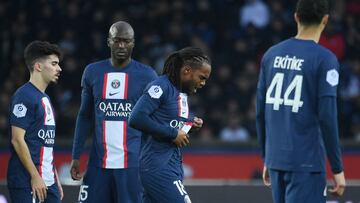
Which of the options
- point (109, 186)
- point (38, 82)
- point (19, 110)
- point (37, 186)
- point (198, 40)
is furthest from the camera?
point (198, 40)

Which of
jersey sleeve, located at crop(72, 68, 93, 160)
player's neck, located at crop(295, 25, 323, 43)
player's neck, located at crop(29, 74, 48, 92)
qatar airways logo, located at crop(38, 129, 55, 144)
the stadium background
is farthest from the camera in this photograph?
the stadium background

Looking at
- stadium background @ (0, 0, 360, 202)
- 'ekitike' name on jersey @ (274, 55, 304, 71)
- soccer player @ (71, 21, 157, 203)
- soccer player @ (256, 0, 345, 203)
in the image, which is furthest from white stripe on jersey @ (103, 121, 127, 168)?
stadium background @ (0, 0, 360, 202)

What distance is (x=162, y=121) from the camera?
7.39 metres

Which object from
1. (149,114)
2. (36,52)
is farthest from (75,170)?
(149,114)

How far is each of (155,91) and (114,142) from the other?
102cm

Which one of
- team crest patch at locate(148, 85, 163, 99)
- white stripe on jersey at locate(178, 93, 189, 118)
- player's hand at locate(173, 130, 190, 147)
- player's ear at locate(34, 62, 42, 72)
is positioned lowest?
player's hand at locate(173, 130, 190, 147)

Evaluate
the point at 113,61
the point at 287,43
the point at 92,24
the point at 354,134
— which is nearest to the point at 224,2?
the point at 92,24

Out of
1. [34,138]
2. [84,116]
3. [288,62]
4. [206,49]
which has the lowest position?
[34,138]

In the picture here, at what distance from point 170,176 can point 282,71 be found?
4.43 feet

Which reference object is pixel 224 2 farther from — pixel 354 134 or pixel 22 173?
pixel 22 173

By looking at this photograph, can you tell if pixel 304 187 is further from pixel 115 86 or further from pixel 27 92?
pixel 27 92

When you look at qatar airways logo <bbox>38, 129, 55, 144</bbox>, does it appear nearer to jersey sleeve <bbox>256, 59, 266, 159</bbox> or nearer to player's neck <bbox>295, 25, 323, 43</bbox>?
jersey sleeve <bbox>256, 59, 266, 159</bbox>

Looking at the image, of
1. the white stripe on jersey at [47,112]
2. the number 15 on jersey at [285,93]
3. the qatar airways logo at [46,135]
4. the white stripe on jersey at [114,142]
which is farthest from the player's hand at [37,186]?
the number 15 on jersey at [285,93]

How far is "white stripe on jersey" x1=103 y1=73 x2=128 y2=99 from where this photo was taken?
8.20 metres
